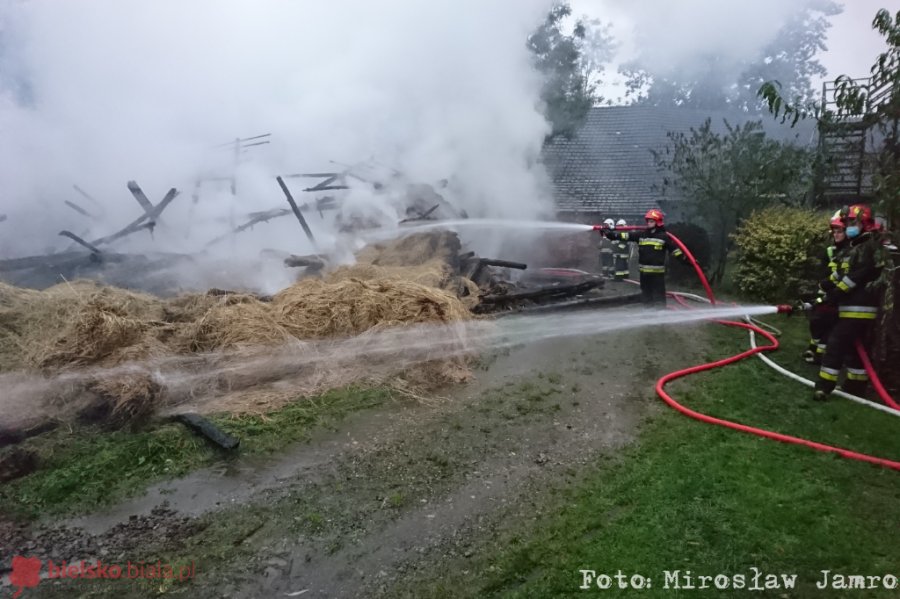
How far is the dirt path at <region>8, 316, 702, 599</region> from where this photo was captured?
3.10 meters

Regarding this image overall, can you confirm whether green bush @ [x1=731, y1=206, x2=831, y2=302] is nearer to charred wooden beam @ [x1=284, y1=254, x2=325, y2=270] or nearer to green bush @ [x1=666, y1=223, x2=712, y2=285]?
green bush @ [x1=666, y1=223, x2=712, y2=285]

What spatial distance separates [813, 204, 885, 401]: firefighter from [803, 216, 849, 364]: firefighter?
13 centimetres

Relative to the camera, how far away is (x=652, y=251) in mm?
8891

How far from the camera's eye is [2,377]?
199 inches

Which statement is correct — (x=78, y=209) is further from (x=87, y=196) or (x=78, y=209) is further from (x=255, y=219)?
(x=255, y=219)

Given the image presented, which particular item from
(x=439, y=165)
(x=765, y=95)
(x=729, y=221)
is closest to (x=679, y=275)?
(x=729, y=221)

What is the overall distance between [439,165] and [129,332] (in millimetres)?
9708

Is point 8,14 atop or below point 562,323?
atop

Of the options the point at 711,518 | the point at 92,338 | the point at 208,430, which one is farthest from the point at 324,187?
the point at 711,518

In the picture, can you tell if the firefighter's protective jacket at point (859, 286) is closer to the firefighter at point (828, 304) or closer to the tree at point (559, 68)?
the firefighter at point (828, 304)

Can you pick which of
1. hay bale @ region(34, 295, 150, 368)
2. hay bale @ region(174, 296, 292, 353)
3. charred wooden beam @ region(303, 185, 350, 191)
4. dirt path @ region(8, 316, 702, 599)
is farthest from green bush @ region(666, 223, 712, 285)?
hay bale @ region(34, 295, 150, 368)

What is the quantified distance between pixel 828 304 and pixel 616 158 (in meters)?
13.9

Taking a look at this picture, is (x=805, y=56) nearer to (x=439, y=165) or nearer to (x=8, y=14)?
(x=439, y=165)

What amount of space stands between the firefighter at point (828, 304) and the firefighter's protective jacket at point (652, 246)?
9.51ft
